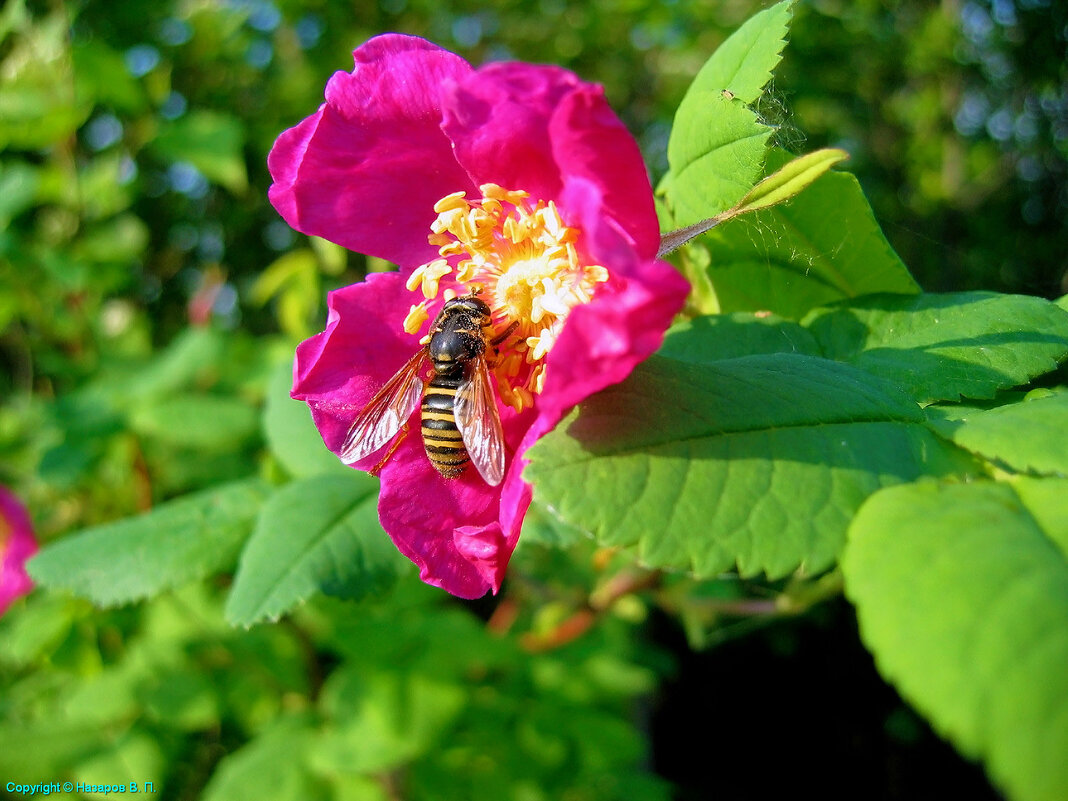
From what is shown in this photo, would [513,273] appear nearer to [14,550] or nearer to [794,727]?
[14,550]

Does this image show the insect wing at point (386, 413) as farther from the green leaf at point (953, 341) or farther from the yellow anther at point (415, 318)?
the green leaf at point (953, 341)

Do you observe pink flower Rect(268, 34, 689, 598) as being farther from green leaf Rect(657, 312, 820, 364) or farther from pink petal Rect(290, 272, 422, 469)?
green leaf Rect(657, 312, 820, 364)

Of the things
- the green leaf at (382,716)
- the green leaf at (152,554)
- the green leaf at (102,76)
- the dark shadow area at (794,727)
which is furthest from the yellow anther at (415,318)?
the dark shadow area at (794,727)

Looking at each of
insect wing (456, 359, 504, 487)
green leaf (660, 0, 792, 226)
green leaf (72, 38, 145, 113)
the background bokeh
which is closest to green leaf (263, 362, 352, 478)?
the background bokeh

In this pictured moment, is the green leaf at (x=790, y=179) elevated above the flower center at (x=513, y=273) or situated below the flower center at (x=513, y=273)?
above

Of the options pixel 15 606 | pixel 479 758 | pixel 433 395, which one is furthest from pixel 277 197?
pixel 15 606

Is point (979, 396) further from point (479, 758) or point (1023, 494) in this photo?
point (479, 758)
